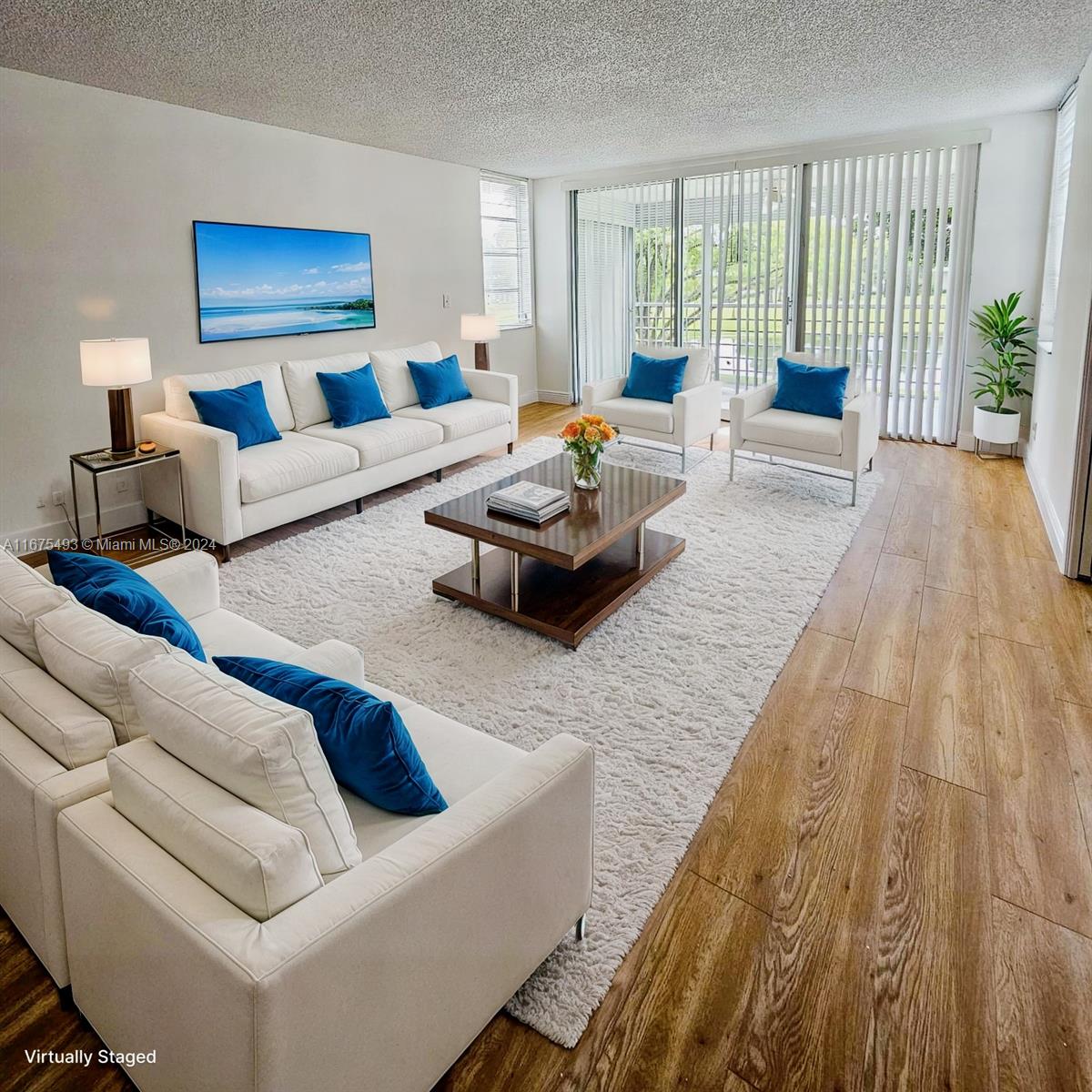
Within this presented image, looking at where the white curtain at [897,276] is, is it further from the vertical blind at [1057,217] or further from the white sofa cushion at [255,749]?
the white sofa cushion at [255,749]

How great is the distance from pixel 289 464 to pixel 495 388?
2.12m

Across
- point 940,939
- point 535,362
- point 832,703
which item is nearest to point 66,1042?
point 940,939

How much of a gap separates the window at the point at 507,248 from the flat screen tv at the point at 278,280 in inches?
76.0

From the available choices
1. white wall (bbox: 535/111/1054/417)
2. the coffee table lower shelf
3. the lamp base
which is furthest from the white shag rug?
white wall (bbox: 535/111/1054/417)

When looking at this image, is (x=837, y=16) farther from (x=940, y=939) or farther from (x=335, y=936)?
(x=335, y=936)

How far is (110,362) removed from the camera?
3.92 m

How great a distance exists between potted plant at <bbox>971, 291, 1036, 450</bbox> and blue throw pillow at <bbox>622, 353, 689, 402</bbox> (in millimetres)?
→ 2219

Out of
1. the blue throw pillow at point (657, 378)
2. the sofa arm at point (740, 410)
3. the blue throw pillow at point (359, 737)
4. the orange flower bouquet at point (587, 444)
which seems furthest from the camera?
the blue throw pillow at point (657, 378)

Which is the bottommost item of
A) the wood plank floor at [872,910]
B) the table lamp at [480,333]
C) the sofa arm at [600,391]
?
the wood plank floor at [872,910]

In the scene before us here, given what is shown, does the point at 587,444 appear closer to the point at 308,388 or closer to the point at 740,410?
the point at 740,410

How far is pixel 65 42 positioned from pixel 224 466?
1.96m

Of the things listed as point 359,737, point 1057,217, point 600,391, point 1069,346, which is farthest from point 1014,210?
point 359,737

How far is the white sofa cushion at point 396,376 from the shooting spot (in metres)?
5.76

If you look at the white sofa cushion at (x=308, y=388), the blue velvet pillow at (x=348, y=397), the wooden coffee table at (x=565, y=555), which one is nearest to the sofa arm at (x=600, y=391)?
the blue velvet pillow at (x=348, y=397)
